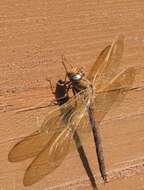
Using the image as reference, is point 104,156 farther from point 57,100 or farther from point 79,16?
point 79,16

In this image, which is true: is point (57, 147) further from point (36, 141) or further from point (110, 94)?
point (110, 94)

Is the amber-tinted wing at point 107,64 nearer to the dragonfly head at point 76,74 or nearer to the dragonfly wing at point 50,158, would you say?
the dragonfly head at point 76,74

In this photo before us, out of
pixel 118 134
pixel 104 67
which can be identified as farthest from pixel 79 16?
pixel 118 134

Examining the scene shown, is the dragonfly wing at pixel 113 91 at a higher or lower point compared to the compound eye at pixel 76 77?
lower

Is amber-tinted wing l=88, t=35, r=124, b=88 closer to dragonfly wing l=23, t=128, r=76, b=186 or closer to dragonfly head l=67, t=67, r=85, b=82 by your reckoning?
dragonfly head l=67, t=67, r=85, b=82

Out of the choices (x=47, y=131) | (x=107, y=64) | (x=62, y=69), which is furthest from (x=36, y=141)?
(x=107, y=64)

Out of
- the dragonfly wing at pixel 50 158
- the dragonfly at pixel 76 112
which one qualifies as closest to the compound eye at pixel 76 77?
the dragonfly at pixel 76 112

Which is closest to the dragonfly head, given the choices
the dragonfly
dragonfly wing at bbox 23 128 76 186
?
the dragonfly
